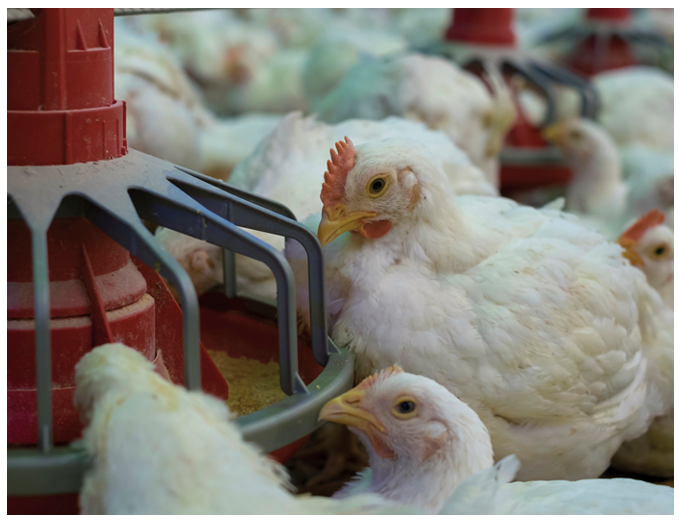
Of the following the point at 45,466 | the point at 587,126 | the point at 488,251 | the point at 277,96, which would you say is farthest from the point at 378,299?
the point at 277,96

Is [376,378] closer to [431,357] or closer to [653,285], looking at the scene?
[431,357]

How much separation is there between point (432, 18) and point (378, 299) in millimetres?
4425

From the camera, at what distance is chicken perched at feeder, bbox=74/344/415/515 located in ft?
3.77

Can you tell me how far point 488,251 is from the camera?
1.95 m

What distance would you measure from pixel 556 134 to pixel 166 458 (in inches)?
122

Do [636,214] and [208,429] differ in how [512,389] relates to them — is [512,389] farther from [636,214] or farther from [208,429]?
[636,214]

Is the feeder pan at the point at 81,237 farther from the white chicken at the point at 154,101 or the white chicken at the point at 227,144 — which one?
the white chicken at the point at 227,144

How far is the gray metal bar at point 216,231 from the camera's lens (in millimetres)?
1454

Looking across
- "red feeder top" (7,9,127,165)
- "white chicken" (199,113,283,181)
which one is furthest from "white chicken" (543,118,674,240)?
"red feeder top" (7,9,127,165)

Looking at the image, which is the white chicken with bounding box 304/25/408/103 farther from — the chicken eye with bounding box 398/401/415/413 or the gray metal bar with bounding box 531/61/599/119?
the chicken eye with bounding box 398/401/415/413

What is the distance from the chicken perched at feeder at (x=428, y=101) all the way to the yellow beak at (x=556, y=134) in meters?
0.35

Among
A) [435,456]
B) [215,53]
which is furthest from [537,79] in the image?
[435,456]

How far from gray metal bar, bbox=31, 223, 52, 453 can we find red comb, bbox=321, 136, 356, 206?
2.28 ft

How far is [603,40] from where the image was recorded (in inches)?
210
